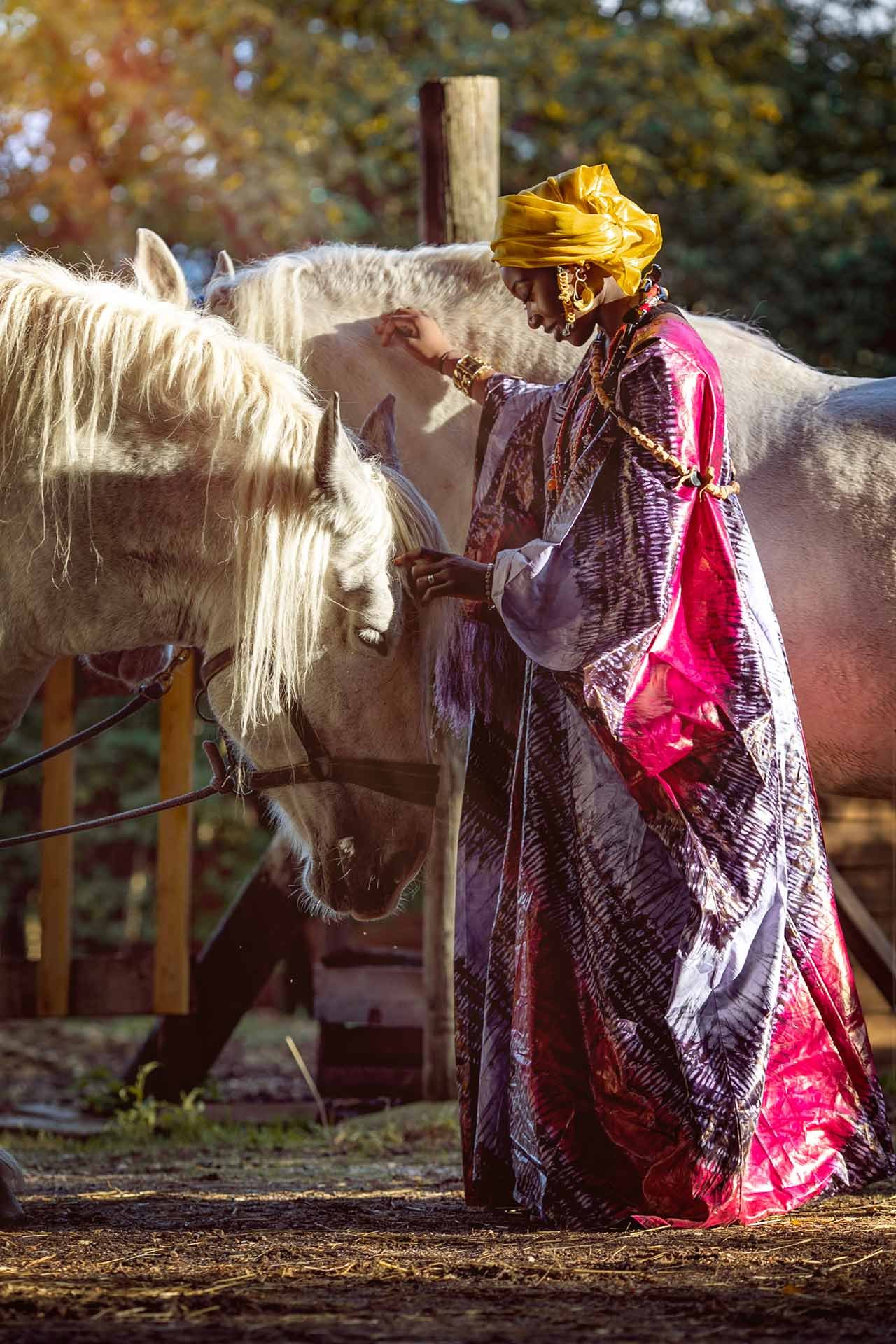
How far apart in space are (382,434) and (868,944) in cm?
280

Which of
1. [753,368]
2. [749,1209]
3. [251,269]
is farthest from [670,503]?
[251,269]

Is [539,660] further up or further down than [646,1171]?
further up

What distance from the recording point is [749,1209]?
2.57 metres

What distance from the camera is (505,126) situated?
10.9 m

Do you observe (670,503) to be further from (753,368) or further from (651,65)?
(651,65)

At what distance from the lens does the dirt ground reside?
72.2 inches

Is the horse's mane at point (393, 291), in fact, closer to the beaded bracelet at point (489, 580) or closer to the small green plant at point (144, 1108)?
the beaded bracelet at point (489, 580)

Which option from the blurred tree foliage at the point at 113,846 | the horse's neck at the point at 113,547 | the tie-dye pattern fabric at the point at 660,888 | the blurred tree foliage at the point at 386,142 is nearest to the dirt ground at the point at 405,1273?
the tie-dye pattern fabric at the point at 660,888

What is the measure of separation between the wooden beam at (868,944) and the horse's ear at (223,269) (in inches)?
110

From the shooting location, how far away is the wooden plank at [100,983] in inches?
195

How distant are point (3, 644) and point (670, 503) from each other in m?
1.33

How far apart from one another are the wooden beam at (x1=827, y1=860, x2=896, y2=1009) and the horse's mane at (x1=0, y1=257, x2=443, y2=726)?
9.07 ft

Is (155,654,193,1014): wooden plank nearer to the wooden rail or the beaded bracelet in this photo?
the wooden rail

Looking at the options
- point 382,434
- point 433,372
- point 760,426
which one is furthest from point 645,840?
point 433,372
